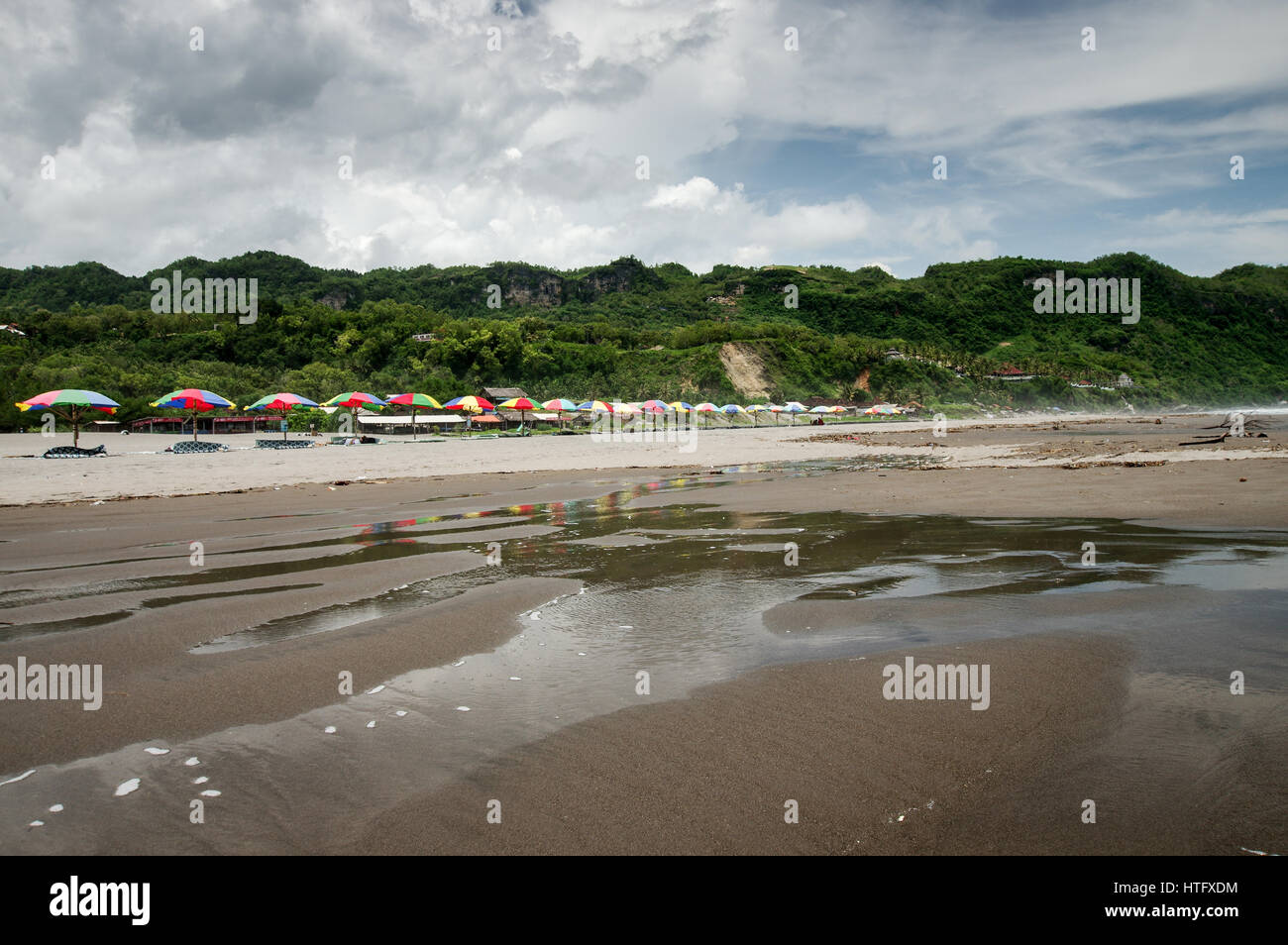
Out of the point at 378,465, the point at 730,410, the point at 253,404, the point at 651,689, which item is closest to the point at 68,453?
the point at 378,465

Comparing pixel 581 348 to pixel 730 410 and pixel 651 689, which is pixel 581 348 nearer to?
pixel 730 410

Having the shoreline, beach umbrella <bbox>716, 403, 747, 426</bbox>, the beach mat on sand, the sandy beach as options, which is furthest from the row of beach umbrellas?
the sandy beach

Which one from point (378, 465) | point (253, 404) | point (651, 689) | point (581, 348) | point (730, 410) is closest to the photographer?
point (651, 689)

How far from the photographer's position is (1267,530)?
1068cm

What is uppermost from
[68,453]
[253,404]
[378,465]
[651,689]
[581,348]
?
[581,348]

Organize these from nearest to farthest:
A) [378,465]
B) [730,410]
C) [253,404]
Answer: [378,465] < [253,404] < [730,410]

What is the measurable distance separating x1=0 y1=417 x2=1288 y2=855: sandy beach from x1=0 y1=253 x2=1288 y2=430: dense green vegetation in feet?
200

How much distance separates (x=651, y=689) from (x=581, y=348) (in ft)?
429

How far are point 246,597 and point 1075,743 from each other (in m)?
7.29

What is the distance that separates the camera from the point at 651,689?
4.85m

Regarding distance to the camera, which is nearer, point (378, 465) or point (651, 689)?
point (651, 689)
